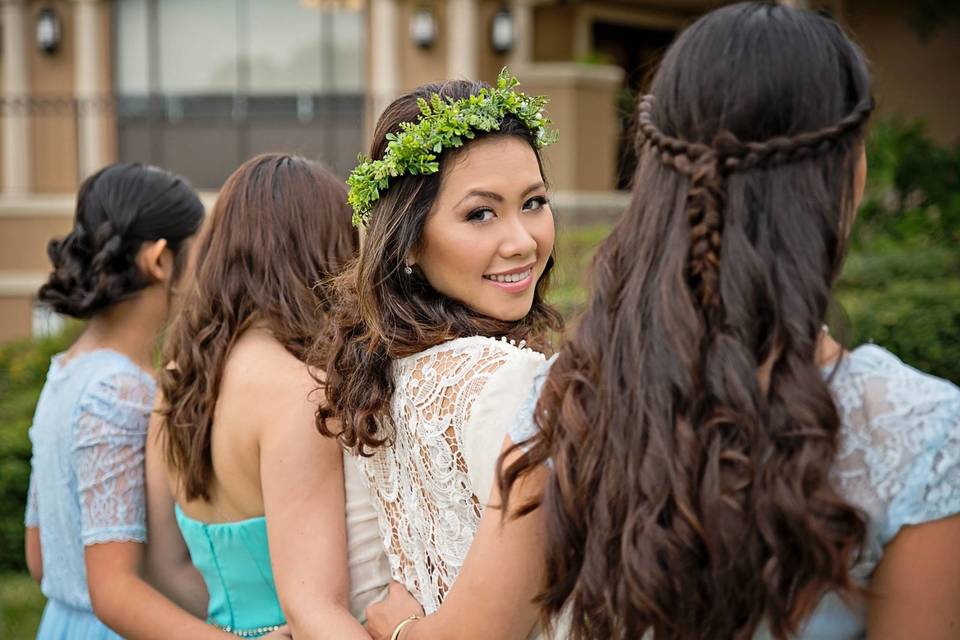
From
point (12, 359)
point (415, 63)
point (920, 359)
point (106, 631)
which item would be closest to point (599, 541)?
point (106, 631)

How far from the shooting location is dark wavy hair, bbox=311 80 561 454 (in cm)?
241

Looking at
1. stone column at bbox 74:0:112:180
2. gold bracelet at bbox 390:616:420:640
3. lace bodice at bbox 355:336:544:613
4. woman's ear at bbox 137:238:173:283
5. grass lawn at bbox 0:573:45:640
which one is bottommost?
grass lawn at bbox 0:573:45:640

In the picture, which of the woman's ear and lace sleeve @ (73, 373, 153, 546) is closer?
lace sleeve @ (73, 373, 153, 546)

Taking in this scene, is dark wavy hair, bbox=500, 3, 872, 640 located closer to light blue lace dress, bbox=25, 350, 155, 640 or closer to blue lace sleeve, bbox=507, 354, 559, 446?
blue lace sleeve, bbox=507, 354, 559, 446

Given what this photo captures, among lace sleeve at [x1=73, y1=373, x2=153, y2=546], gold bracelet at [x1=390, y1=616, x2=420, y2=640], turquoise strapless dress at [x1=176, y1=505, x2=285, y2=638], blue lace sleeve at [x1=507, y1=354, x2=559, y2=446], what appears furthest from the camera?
lace sleeve at [x1=73, y1=373, x2=153, y2=546]

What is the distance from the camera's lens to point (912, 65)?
464 inches

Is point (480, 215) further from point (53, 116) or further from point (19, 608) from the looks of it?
point (53, 116)

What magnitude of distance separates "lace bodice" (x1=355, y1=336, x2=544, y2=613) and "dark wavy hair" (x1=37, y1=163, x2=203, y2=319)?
50.6 inches

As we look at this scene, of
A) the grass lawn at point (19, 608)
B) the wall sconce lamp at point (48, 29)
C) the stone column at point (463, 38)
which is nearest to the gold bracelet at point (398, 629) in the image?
the grass lawn at point (19, 608)

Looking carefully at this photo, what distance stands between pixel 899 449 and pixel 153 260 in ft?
7.96

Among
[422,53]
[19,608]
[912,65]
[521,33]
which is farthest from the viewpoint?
[422,53]

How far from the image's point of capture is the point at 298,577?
254 cm

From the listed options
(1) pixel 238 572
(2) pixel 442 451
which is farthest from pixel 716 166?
(1) pixel 238 572

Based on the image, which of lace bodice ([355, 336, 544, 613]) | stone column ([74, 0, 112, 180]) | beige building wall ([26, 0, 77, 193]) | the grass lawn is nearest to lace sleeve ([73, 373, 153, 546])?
lace bodice ([355, 336, 544, 613])
